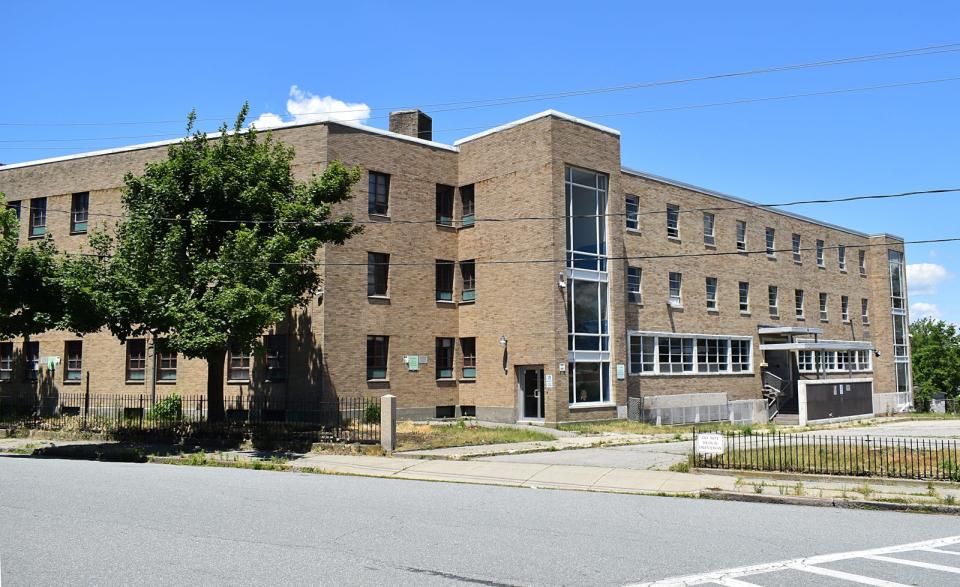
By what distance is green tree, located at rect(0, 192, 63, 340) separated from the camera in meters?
21.2

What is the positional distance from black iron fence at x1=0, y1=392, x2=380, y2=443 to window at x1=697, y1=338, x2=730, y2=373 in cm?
1735

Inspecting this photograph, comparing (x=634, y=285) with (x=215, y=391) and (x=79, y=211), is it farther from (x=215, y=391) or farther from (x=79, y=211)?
(x=79, y=211)

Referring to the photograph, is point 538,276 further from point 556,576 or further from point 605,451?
point 556,576

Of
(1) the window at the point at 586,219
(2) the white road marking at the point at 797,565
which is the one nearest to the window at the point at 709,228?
(1) the window at the point at 586,219

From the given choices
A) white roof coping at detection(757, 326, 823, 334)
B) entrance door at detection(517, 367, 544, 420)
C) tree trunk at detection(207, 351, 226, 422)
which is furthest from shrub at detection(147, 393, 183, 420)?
white roof coping at detection(757, 326, 823, 334)

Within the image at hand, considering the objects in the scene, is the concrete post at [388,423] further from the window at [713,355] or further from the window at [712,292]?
the window at [712,292]

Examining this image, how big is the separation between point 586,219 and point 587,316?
158 inches

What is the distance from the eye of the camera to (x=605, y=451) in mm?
21688

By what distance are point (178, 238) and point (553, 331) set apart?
552 inches

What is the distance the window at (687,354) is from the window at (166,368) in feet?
63.9

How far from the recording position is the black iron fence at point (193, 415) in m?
24.2

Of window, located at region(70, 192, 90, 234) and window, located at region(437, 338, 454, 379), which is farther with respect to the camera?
window, located at region(70, 192, 90, 234)

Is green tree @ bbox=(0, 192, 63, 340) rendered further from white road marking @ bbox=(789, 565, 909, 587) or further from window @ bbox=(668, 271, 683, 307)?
window @ bbox=(668, 271, 683, 307)

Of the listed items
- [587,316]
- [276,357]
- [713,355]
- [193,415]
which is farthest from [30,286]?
[713,355]
